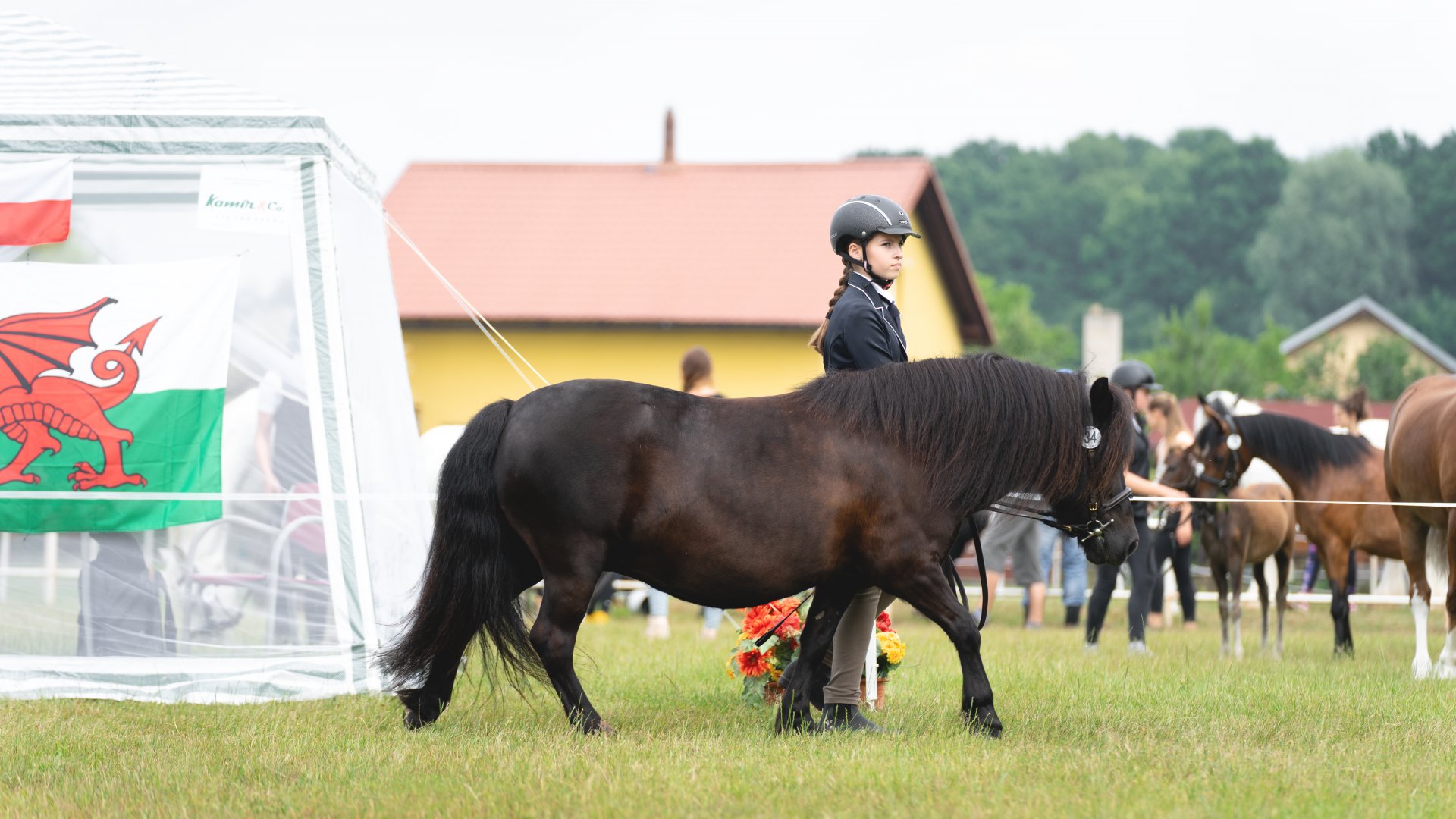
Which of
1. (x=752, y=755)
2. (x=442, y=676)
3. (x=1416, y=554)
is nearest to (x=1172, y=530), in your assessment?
(x=1416, y=554)

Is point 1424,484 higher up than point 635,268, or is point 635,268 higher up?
point 635,268

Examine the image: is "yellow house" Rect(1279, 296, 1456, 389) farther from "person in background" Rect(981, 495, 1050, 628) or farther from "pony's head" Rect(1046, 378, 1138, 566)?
"pony's head" Rect(1046, 378, 1138, 566)

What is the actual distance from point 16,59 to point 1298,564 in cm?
1873

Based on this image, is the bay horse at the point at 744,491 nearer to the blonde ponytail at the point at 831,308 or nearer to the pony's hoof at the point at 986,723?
the pony's hoof at the point at 986,723

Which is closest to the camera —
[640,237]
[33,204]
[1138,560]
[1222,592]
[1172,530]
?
[33,204]

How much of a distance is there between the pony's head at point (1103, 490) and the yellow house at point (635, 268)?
15.5 m

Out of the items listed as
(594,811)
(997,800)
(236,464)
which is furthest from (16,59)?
(997,800)

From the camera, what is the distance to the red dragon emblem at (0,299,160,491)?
6.94 metres

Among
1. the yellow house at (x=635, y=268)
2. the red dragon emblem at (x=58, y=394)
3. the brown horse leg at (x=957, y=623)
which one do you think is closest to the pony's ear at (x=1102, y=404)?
the brown horse leg at (x=957, y=623)

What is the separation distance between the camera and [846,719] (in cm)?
614

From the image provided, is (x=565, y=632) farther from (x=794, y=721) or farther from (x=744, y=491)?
(x=794, y=721)

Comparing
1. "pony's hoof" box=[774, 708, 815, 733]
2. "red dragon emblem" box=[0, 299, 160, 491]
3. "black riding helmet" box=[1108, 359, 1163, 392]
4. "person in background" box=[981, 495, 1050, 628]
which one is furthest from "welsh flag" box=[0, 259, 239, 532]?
"person in background" box=[981, 495, 1050, 628]

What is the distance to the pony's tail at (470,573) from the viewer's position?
18.9 ft

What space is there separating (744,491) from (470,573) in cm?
122
